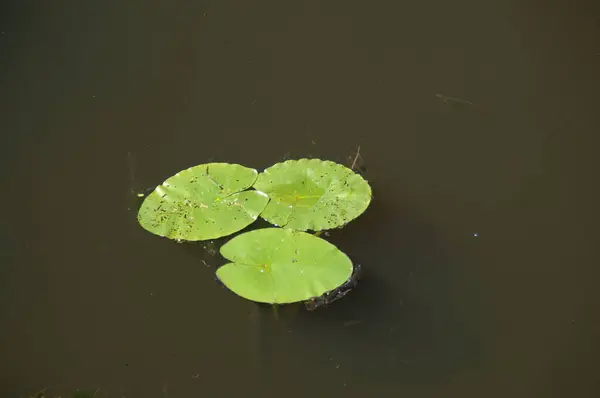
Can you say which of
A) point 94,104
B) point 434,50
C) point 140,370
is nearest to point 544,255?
point 434,50

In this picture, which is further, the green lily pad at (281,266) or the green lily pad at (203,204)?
the green lily pad at (203,204)

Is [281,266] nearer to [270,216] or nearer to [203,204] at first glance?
[270,216]

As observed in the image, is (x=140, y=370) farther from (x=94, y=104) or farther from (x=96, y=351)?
(x=94, y=104)

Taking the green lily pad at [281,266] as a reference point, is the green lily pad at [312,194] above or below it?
above

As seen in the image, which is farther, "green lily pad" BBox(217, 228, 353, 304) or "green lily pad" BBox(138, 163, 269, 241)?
"green lily pad" BBox(138, 163, 269, 241)

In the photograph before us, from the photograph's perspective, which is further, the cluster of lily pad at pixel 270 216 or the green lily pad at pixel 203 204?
the green lily pad at pixel 203 204
